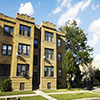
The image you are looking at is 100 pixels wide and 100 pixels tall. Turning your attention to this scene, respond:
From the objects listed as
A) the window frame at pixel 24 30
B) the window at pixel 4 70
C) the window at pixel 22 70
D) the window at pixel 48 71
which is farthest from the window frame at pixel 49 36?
the window at pixel 4 70

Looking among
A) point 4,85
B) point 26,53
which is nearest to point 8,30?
point 26,53

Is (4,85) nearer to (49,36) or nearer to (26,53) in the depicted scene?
(26,53)

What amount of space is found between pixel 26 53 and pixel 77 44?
14.6 m

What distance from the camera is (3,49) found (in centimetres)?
1797

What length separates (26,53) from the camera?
63.4 ft

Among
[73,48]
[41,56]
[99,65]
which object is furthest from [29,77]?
[99,65]

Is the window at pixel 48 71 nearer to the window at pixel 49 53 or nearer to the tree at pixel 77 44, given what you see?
the window at pixel 49 53

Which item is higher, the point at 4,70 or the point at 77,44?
the point at 77,44

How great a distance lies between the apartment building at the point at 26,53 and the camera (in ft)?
58.6

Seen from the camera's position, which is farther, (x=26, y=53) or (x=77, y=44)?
(x=77, y=44)

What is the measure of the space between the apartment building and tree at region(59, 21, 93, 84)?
7151mm

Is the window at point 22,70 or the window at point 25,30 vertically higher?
the window at point 25,30

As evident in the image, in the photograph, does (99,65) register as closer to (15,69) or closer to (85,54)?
(85,54)

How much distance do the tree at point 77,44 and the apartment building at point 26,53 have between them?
715 centimetres
